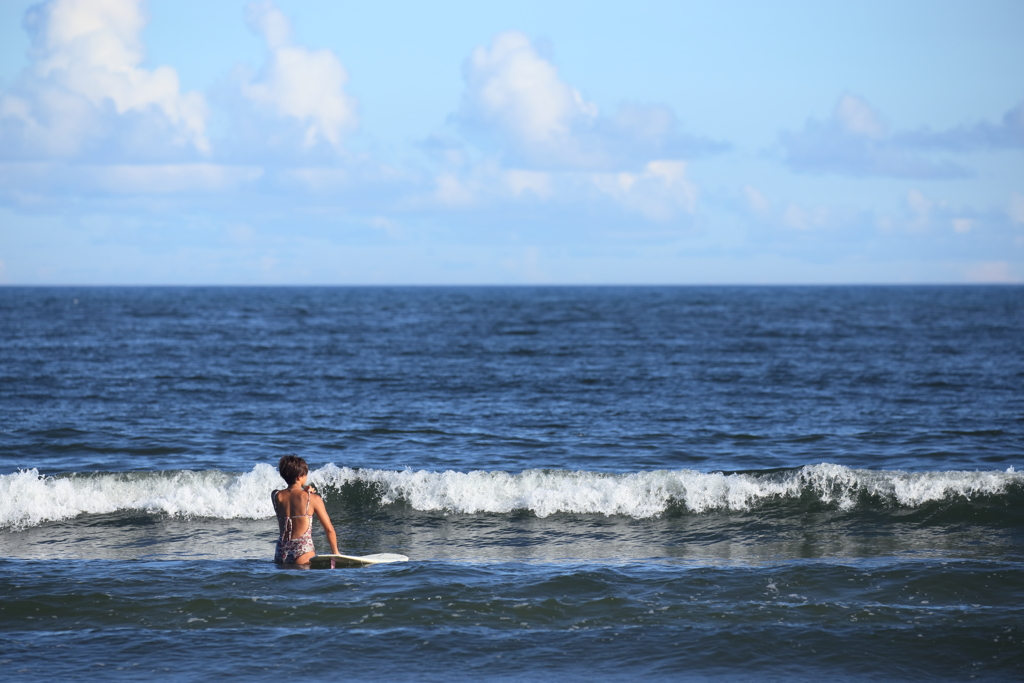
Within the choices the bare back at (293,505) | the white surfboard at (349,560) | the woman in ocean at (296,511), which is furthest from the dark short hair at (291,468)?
the white surfboard at (349,560)

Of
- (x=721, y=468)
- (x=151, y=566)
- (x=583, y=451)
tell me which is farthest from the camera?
(x=583, y=451)

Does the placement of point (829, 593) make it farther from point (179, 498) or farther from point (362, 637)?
point (179, 498)

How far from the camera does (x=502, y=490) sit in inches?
597

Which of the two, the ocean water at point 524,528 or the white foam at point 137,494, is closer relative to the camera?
the ocean water at point 524,528

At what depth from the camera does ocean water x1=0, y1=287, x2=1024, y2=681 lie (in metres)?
8.73

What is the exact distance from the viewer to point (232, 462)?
1753 centimetres

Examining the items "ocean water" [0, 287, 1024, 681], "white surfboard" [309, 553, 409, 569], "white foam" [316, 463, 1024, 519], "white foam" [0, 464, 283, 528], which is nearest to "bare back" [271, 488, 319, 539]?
"white surfboard" [309, 553, 409, 569]

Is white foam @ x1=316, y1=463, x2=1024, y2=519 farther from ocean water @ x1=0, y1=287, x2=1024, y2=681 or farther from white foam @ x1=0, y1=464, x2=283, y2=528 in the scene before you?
white foam @ x1=0, y1=464, x2=283, y2=528

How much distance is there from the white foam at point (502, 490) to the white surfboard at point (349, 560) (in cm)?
347

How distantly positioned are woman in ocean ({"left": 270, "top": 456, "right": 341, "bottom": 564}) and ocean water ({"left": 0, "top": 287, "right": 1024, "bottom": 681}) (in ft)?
0.99

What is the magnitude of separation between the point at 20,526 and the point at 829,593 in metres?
12.6

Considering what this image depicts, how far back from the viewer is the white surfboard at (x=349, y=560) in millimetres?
10789

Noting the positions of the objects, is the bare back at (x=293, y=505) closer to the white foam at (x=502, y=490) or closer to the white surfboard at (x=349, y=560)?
the white surfboard at (x=349, y=560)

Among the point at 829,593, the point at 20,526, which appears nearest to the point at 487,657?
the point at 829,593
